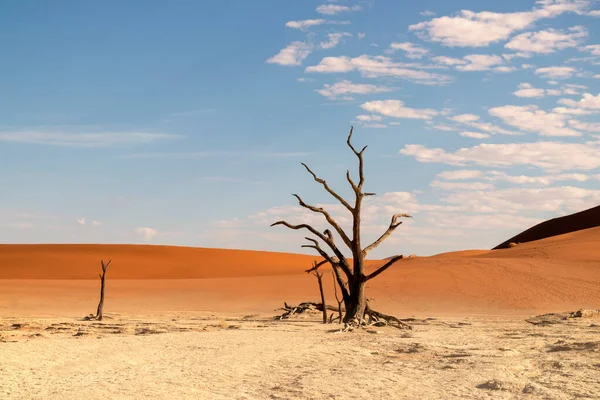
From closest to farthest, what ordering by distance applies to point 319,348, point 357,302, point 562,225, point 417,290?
point 319,348, point 357,302, point 417,290, point 562,225

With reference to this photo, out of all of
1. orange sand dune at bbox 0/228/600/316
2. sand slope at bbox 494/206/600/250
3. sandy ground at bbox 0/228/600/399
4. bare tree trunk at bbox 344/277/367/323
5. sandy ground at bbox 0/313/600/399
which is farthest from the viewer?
sand slope at bbox 494/206/600/250

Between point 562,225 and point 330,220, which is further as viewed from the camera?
point 562,225

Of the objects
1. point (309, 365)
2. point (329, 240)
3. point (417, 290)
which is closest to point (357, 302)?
point (329, 240)

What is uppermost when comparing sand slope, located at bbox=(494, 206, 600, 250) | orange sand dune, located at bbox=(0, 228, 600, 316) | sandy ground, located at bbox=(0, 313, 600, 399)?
sand slope, located at bbox=(494, 206, 600, 250)

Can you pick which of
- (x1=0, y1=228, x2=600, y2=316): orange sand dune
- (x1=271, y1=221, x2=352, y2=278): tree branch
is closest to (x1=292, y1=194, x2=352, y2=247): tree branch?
(x1=271, y1=221, x2=352, y2=278): tree branch

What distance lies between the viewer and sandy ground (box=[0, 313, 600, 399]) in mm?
8852

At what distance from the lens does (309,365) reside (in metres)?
11.0

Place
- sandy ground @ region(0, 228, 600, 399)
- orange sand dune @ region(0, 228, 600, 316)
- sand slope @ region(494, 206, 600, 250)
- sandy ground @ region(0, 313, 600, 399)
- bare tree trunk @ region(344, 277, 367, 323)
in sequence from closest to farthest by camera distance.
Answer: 1. sandy ground @ region(0, 313, 600, 399)
2. sandy ground @ region(0, 228, 600, 399)
3. bare tree trunk @ region(344, 277, 367, 323)
4. orange sand dune @ region(0, 228, 600, 316)
5. sand slope @ region(494, 206, 600, 250)

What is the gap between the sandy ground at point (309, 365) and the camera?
8.85 metres

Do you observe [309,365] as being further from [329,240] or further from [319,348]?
[329,240]

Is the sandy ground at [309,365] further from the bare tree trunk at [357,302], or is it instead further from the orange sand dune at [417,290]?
the orange sand dune at [417,290]

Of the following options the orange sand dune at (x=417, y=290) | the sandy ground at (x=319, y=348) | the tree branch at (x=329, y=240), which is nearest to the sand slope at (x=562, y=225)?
the orange sand dune at (x=417, y=290)

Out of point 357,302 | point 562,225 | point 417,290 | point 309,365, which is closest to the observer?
point 309,365

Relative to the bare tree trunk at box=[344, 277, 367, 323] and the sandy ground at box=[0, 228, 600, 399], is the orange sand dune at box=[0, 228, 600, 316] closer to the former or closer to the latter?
the sandy ground at box=[0, 228, 600, 399]
